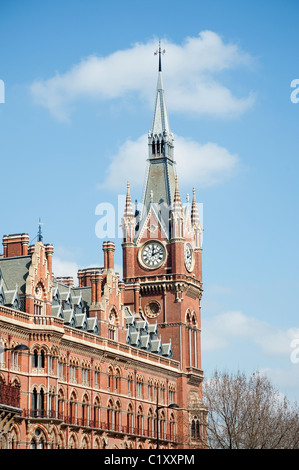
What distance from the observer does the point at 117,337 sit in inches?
4641

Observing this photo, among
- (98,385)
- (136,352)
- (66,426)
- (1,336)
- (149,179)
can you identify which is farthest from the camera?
(149,179)

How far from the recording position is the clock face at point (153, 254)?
13738cm

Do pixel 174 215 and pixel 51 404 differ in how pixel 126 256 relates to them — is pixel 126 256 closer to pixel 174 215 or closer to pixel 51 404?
pixel 174 215

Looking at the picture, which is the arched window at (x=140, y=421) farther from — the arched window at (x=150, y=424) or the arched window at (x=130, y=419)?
the arched window at (x=130, y=419)

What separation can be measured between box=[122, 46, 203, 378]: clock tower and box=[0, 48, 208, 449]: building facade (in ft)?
0.41

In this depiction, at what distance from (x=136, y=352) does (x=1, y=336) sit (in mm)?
28473

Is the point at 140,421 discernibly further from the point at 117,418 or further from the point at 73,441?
the point at 73,441

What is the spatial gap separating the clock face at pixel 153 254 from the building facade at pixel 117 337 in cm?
12

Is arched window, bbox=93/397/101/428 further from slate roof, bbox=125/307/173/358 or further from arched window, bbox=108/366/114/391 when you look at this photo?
slate roof, bbox=125/307/173/358

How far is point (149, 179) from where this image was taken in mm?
142875

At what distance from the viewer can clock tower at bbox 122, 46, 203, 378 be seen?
13475cm

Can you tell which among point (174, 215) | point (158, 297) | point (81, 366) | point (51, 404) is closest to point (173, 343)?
point (158, 297)

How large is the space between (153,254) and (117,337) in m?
22.0

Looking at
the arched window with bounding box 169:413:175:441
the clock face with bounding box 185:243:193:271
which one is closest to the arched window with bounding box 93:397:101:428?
the arched window with bounding box 169:413:175:441
